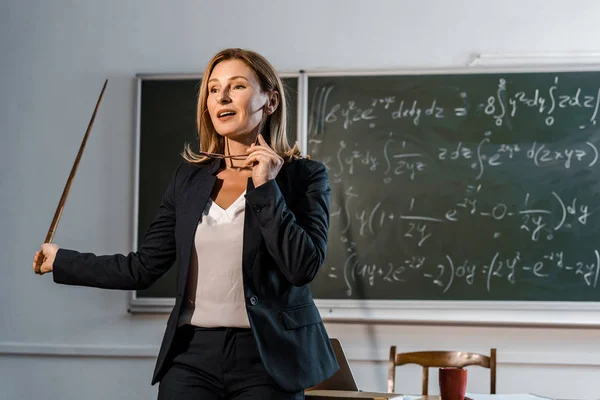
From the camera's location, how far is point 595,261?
2764mm

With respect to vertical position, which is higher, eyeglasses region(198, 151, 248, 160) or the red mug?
eyeglasses region(198, 151, 248, 160)

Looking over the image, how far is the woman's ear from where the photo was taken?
1462mm

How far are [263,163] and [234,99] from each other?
0.19m

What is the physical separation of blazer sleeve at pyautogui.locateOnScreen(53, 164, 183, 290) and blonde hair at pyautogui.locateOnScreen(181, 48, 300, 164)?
143mm

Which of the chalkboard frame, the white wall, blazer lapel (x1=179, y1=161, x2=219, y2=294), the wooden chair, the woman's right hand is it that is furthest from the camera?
the white wall

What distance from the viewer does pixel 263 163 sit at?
50.2 inches

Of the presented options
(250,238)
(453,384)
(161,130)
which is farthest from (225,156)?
(161,130)

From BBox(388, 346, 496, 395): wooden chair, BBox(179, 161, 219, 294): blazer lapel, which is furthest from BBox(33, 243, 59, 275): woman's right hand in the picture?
BBox(388, 346, 496, 395): wooden chair

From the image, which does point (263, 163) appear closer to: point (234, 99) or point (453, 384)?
point (234, 99)

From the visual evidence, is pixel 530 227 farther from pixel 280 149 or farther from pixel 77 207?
pixel 77 207

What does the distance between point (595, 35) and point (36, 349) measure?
294 centimetres

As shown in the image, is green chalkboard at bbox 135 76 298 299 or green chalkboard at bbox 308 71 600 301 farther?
green chalkboard at bbox 135 76 298 299

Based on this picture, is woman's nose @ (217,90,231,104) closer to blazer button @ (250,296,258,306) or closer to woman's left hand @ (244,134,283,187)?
woman's left hand @ (244,134,283,187)

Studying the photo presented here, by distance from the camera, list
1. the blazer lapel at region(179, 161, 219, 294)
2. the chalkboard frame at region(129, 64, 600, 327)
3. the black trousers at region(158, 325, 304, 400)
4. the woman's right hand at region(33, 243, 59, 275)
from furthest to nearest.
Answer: the chalkboard frame at region(129, 64, 600, 327)
the woman's right hand at region(33, 243, 59, 275)
the blazer lapel at region(179, 161, 219, 294)
the black trousers at region(158, 325, 304, 400)
